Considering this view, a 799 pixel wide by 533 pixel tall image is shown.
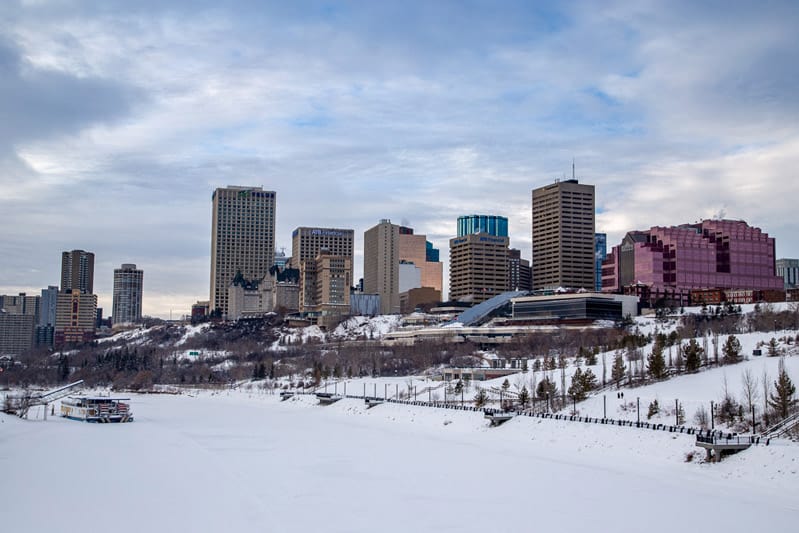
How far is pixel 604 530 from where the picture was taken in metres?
44.6

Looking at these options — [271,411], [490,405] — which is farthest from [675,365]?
[271,411]

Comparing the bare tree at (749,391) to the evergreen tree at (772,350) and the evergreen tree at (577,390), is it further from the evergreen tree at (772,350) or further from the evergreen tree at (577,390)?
the evergreen tree at (577,390)

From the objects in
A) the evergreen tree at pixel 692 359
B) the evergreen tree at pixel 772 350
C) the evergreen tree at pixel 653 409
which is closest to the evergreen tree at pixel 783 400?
the evergreen tree at pixel 653 409

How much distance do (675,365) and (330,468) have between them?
5996 cm

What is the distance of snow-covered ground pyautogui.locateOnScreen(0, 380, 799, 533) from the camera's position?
46.6 m

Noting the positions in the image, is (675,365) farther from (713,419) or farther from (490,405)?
(713,419)

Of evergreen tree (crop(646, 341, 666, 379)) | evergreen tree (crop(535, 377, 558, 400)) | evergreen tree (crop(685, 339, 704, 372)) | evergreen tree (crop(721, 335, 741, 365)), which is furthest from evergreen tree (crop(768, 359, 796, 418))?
evergreen tree (crop(535, 377, 558, 400))

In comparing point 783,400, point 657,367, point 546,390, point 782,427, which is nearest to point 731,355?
point 657,367

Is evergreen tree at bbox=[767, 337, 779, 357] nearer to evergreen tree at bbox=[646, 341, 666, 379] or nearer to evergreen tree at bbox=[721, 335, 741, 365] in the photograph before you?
evergreen tree at bbox=[721, 335, 741, 365]

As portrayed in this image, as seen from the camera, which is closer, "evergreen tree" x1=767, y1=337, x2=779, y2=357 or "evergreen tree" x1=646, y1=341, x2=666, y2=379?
"evergreen tree" x1=646, y1=341, x2=666, y2=379

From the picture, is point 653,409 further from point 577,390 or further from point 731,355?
point 731,355

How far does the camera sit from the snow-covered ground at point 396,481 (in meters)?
46.6

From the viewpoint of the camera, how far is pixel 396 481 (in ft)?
196

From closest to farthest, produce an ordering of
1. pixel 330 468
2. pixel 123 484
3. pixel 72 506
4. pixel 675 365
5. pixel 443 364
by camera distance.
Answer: pixel 72 506, pixel 123 484, pixel 330 468, pixel 675 365, pixel 443 364
